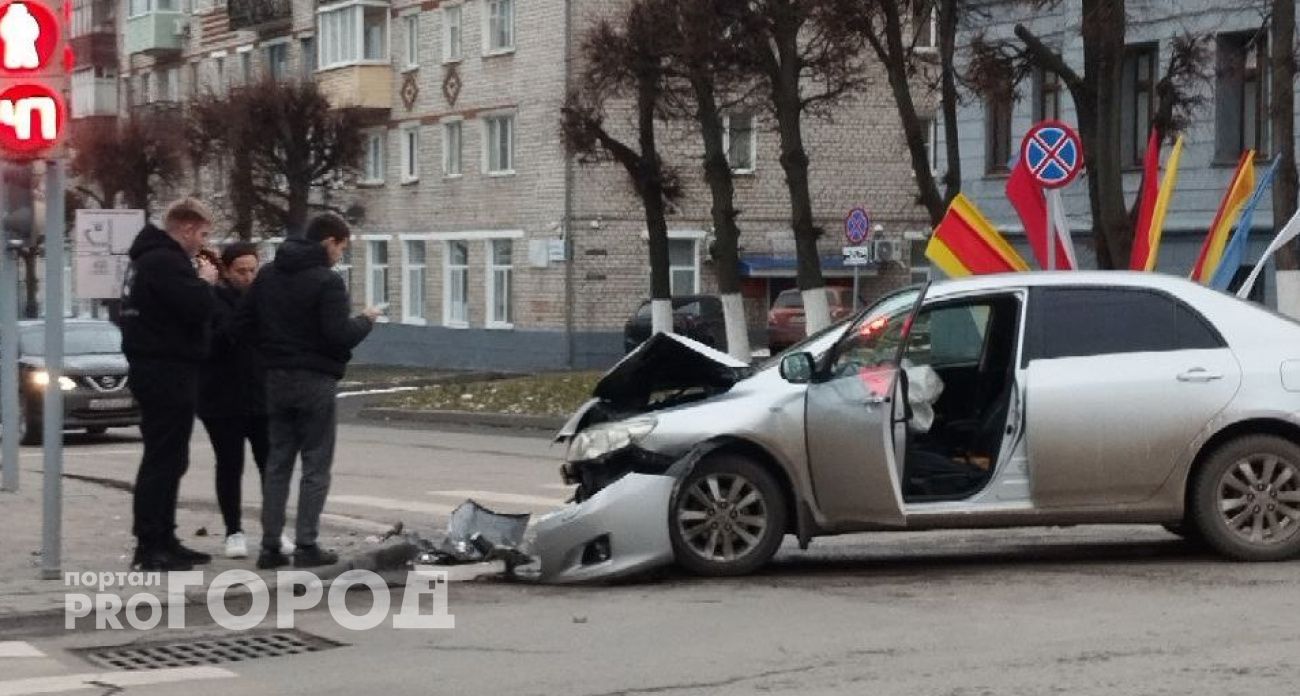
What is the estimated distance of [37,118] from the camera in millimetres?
11203

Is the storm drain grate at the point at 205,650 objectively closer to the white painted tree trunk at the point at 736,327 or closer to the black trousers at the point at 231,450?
the black trousers at the point at 231,450

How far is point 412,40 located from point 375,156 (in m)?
3.52

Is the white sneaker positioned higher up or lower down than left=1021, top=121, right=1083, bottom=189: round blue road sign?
lower down

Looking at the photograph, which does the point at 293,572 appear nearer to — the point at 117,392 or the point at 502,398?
the point at 117,392

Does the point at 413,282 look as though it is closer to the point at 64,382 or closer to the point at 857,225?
the point at 857,225

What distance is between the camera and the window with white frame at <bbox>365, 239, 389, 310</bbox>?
196ft

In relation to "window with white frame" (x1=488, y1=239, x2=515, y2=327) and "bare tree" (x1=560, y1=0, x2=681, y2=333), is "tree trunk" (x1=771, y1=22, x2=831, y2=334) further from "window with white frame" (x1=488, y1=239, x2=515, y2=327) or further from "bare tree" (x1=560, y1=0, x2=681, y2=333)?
"window with white frame" (x1=488, y1=239, x2=515, y2=327)

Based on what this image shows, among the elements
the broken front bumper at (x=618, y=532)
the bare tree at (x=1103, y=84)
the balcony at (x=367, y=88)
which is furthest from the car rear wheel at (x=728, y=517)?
the balcony at (x=367, y=88)

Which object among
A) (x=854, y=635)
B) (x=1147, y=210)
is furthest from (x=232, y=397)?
(x=1147, y=210)

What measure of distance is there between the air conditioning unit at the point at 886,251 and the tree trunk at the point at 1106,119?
25.7m

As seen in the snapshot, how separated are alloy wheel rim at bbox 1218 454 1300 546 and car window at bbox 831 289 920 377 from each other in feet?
5.79

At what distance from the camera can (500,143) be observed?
54375 millimetres

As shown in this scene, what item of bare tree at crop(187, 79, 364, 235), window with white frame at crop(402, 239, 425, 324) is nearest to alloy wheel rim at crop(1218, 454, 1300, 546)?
→ bare tree at crop(187, 79, 364, 235)

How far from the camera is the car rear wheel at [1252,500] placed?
11.6 metres
